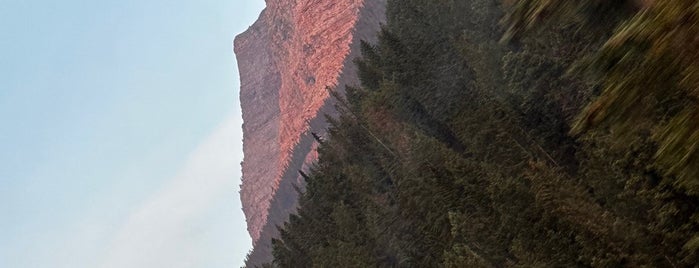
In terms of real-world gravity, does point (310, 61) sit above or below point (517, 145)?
above

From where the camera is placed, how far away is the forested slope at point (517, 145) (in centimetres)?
644

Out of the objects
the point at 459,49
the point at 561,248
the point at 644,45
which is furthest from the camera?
the point at 459,49

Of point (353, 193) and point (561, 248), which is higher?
point (353, 193)

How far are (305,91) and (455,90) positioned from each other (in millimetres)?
118650

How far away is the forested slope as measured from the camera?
21.1 ft

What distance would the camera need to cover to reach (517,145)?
38.7 meters

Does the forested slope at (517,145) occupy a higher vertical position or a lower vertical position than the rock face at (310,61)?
Result: lower

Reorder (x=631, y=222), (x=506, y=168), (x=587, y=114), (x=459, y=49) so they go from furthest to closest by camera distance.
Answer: (x=459, y=49) < (x=506, y=168) < (x=631, y=222) < (x=587, y=114)

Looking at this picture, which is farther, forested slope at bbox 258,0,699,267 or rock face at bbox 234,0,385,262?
rock face at bbox 234,0,385,262

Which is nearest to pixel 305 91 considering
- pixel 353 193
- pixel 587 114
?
pixel 353 193

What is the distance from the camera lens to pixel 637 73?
6207 millimetres

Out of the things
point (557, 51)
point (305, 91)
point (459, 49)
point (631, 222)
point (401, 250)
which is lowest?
point (631, 222)

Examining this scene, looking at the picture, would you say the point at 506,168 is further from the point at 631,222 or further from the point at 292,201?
the point at 292,201

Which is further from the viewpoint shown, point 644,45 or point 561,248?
point 561,248
